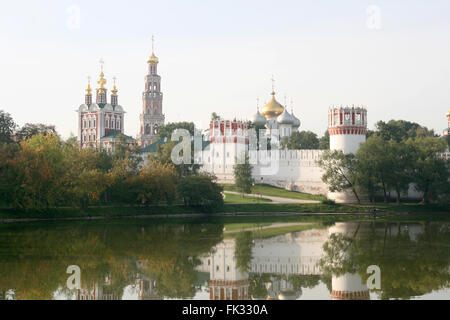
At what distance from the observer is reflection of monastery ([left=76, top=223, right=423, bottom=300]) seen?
653 inches

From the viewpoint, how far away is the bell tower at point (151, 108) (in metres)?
86.4

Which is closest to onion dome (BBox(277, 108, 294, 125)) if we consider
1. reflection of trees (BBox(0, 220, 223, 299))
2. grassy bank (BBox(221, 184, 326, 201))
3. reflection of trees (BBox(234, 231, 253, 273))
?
grassy bank (BBox(221, 184, 326, 201))

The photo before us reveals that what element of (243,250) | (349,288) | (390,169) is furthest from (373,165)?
(349,288)

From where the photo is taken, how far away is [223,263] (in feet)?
72.1

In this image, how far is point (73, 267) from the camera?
804 inches

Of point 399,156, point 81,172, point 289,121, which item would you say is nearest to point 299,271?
point 81,172

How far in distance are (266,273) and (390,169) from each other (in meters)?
32.2

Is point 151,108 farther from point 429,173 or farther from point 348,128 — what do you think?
point 429,173

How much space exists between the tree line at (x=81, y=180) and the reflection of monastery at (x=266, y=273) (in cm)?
1544

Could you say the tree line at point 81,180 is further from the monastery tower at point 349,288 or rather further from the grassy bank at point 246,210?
the monastery tower at point 349,288

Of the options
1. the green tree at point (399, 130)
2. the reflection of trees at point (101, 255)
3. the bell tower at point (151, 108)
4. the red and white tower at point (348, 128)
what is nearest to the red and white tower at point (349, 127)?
the red and white tower at point (348, 128)

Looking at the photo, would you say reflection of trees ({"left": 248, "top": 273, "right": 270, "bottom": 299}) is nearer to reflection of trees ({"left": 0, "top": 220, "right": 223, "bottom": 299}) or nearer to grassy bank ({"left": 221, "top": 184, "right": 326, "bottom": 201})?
reflection of trees ({"left": 0, "top": 220, "right": 223, "bottom": 299})

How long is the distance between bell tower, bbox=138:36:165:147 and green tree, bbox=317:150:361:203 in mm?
37094
